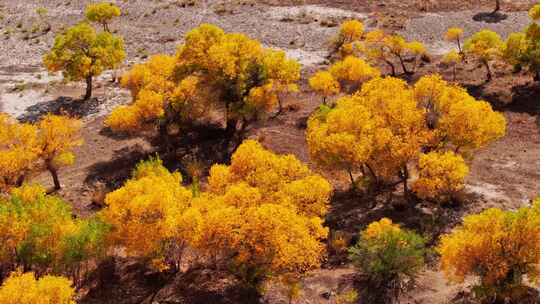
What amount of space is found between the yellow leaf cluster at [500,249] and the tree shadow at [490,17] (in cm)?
5475

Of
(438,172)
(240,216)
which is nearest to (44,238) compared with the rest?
(240,216)

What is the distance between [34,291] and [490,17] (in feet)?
242

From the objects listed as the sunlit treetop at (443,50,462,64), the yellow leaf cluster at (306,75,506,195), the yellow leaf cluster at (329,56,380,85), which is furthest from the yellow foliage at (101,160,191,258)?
the sunlit treetop at (443,50,462,64)

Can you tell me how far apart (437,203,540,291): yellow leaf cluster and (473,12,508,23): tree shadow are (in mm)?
54752

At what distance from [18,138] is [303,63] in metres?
38.1

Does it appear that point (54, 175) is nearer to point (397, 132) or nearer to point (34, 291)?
point (34, 291)

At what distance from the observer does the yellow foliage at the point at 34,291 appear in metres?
30.1

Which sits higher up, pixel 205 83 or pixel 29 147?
pixel 205 83

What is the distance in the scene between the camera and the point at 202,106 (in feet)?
183

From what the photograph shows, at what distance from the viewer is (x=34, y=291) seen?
30.6 m

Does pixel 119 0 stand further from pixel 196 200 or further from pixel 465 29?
pixel 196 200

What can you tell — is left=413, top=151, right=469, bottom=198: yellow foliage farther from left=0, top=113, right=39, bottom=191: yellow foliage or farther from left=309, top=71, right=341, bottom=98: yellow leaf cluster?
left=0, top=113, right=39, bottom=191: yellow foliage

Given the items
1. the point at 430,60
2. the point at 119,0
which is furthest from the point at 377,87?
the point at 119,0

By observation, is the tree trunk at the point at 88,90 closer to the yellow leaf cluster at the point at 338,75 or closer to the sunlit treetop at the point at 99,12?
the sunlit treetop at the point at 99,12
